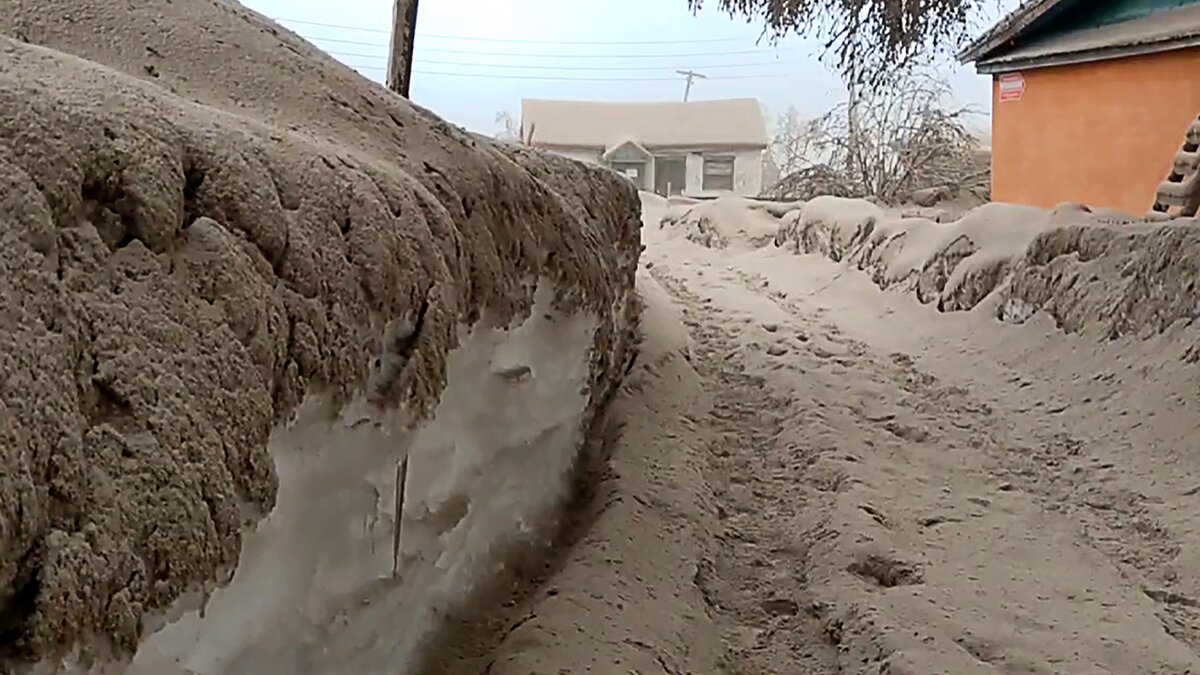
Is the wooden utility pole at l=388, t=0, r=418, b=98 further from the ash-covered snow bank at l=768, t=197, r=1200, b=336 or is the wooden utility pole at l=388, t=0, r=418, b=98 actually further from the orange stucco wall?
the orange stucco wall

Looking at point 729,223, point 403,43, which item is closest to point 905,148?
point 729,223

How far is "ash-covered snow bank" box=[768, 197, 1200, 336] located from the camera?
5.11 metres

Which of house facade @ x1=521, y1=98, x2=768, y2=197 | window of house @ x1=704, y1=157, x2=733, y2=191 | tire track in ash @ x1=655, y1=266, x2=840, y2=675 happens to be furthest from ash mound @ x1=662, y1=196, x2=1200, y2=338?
window of house @ x1=704, y1=157, x2=733, y2=191

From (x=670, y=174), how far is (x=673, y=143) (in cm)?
83

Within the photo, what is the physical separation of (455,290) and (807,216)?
330 inches

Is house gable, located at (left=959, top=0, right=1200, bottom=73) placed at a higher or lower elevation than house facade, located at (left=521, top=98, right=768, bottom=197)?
lower

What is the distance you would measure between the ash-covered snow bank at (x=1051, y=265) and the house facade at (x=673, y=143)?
1680 centimetres

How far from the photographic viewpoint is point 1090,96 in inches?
376

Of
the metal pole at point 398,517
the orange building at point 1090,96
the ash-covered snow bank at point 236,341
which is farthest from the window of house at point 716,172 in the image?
the metal pole at point 398,517

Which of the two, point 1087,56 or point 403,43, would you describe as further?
point 1087,56

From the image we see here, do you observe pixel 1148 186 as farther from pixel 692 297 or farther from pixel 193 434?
pixel 193 434

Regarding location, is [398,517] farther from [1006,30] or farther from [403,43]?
[1006,30]

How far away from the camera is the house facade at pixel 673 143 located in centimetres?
2495

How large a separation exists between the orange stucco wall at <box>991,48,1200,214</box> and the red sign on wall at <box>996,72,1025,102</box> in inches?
1.9
